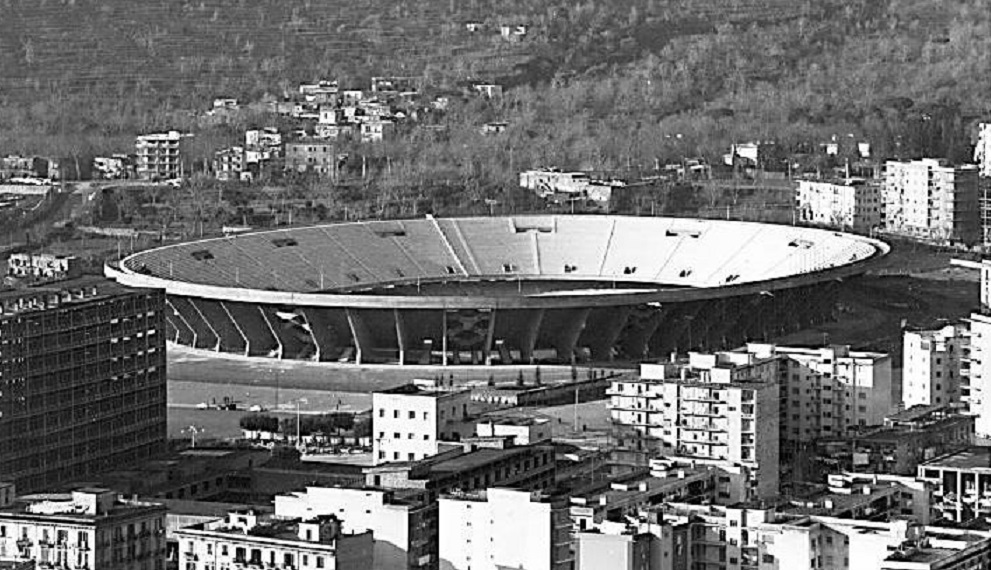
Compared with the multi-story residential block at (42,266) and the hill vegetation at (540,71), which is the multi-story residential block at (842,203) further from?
the multi-story residential block at (42,266)

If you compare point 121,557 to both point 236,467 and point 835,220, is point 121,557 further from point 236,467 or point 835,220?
point 835,220

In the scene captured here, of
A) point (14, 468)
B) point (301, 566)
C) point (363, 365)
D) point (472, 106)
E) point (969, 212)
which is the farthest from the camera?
point (472, 106)

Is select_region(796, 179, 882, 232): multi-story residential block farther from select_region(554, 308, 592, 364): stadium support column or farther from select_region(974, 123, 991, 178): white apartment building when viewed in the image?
select_region(554, 308, 592, 364): stadium support column

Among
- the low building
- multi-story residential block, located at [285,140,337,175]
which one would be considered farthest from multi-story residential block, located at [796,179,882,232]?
the low building

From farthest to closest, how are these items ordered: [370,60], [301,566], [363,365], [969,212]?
[370,60], [969,212], [363,365], [301,566]

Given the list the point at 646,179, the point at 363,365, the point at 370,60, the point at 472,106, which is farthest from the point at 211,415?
the point at 370,60
